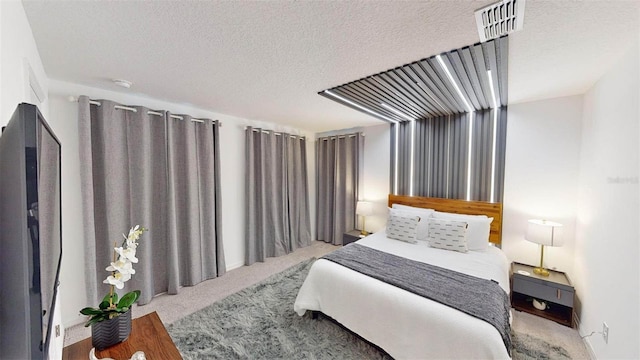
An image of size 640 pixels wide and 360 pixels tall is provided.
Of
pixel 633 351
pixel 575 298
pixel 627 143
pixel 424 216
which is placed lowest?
pixel 575 298

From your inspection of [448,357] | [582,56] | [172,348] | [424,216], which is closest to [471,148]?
[424,216]

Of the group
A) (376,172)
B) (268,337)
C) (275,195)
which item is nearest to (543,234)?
(376,172)

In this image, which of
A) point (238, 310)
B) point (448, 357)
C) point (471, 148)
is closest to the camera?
point (448, 357)

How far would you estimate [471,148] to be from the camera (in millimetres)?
3203

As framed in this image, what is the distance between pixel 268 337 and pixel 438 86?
111 inches

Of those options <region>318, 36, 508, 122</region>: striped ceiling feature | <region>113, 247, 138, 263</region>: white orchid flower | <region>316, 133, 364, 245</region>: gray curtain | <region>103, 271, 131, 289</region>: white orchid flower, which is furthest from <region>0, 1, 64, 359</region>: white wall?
<region>316, 133, 364, 245</region>: gray curtain

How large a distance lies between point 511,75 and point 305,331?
292cm

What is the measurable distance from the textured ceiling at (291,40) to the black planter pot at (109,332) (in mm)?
1580

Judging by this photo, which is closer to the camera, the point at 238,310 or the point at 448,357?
the point at 448,357

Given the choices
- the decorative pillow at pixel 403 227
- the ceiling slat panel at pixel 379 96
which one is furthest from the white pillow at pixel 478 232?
the ceiling slat panel at pixel 379 96

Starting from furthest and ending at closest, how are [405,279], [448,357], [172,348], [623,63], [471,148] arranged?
1. [471,148]
2. [405,279]
3. [623,63]
4. [448,357]
5. [172,348]

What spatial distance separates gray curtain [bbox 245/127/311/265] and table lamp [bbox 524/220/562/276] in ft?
10.7

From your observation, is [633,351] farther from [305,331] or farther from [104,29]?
[104,29]

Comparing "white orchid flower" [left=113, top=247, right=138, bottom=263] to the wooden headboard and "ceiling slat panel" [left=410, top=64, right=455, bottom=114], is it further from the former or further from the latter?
the wooden headboard
